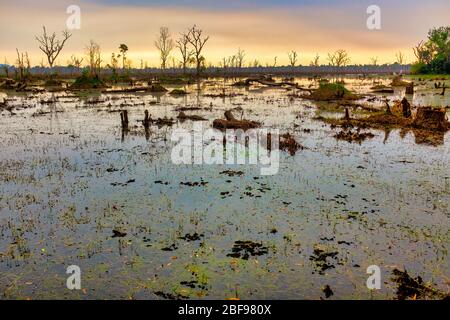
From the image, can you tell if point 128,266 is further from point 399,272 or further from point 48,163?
point 48,163

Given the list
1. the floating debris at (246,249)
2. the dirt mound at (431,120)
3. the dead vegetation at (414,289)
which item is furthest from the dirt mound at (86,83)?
the dead vegetation at (414,289)

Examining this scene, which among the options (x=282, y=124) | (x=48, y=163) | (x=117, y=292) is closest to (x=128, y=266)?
(x=117, y=292)

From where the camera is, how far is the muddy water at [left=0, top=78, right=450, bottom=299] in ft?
24.3

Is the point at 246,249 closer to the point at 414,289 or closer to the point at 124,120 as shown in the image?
the point at 414,289

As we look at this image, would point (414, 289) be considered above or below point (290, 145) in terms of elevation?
below

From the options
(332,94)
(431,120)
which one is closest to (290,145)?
(431,120)

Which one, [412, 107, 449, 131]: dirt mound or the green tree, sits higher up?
the green tree

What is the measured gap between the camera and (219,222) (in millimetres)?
10141

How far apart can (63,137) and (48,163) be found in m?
6.38

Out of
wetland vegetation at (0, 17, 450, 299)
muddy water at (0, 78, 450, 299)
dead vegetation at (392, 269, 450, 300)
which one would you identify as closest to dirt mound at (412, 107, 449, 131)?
wetland vegetation at (0, 17, 450, 299)

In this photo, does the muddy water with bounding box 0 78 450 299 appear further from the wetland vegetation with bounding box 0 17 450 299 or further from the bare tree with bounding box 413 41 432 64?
the bare tree with bounding box 413 41 432 64

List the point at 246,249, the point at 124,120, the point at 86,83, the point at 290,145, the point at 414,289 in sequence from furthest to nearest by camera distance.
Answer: the point at 86,83 → the point at 124,120 → the point at 290,145 → the point at 246,249 → the point at 414,289

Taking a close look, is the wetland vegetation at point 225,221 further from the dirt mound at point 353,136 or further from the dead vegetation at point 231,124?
the dead vegetation at point 231,124

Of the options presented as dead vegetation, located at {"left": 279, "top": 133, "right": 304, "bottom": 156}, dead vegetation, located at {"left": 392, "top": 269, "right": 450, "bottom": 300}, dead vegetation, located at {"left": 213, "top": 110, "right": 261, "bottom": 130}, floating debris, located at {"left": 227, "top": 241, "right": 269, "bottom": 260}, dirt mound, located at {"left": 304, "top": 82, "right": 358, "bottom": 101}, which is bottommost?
dead vegetation, located at {"left": 392, "top": 269, "right": 450, "bottom": 300}
